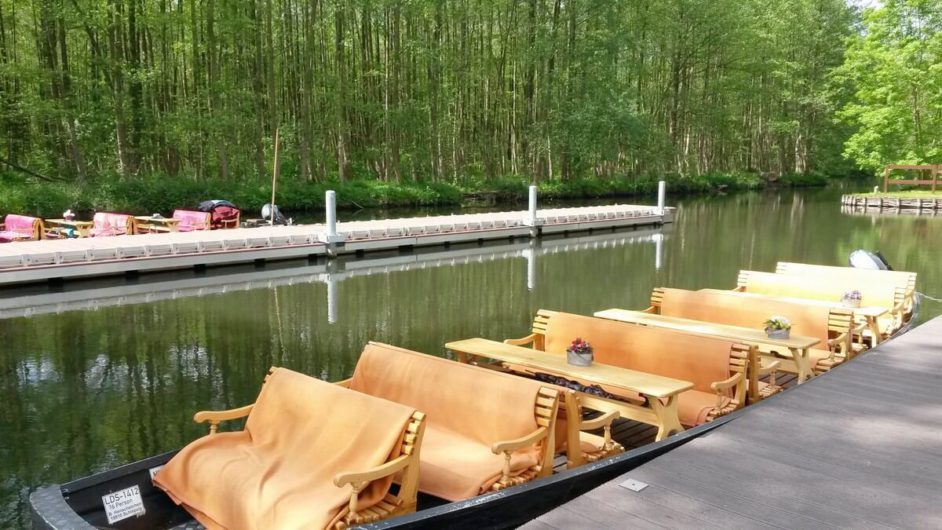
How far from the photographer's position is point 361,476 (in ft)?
12.8

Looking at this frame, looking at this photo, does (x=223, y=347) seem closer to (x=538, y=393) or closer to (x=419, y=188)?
(x=538, y=393)

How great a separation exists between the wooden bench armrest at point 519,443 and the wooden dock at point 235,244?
1371cm

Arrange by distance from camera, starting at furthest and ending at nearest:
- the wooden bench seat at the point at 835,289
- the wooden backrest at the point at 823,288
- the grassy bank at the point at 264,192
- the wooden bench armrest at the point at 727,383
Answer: the grassy bank at the point at 264,192 < the wooden backrest at the point at 823,288 < the wooden bench seat at the point at 835,289 < the wooden bench armrest at the point at 727,383

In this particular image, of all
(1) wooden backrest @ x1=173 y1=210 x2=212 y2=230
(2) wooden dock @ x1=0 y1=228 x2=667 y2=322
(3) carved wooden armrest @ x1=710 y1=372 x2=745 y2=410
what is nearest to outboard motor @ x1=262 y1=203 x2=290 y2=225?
(1) wooden backrest @ x1=173 y1=210 x2=212 y2=230

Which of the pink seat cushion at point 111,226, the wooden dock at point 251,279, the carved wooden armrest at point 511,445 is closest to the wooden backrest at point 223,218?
the pink seat cushion at point 111,226

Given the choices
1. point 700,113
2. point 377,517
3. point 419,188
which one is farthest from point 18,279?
point 700,113

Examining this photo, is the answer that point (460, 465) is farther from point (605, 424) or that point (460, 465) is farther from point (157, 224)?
point (157, 224)

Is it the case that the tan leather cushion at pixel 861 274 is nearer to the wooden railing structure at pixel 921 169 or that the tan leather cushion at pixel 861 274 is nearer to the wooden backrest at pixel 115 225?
the wooden backrest at pixel 115 225

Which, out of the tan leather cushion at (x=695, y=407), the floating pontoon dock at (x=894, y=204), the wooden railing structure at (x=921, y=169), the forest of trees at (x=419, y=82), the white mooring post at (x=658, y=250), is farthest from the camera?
the wooden railing structure at (x=921, y=169)

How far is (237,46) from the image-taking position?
34562mm

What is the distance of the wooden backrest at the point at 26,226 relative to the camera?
18875 millimetres

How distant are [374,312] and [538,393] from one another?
27.6ft

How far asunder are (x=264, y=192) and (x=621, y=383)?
29022mm

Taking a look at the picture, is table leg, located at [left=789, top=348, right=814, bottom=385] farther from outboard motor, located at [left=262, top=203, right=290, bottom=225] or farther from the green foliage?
the green foliage
